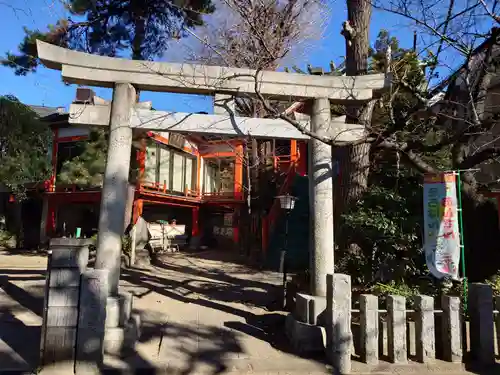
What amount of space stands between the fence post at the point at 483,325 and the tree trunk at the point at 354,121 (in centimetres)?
317

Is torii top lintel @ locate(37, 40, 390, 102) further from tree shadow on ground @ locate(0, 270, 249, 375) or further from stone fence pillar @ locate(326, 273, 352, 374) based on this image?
tree shadow on ground @ locate(0, 270, 249, 375)

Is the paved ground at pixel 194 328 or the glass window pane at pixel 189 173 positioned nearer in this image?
the paved ground at pixel 194 328

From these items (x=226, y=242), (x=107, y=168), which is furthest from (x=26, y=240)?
(x=107, y=168)

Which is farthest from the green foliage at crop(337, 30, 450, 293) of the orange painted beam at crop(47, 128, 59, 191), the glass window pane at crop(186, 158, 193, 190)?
the orange painted beam at crop(47, 128, 59, 191)

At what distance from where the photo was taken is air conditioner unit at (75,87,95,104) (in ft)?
18.2

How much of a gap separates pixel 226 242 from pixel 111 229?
15.1 m

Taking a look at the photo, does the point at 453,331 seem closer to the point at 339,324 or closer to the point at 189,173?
the point at 339,324

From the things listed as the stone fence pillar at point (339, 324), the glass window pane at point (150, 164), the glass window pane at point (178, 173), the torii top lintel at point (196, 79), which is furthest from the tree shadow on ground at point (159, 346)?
the glass window pane at point (178, 173)

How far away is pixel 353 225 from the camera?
6277mm

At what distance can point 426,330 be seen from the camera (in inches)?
177

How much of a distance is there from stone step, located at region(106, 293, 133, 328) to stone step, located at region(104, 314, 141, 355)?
62 millimetres

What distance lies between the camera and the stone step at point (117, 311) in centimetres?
482

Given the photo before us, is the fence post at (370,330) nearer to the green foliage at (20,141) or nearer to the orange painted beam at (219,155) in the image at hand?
the green foliage at (20,141)

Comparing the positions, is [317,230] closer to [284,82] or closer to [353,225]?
[353,225]
